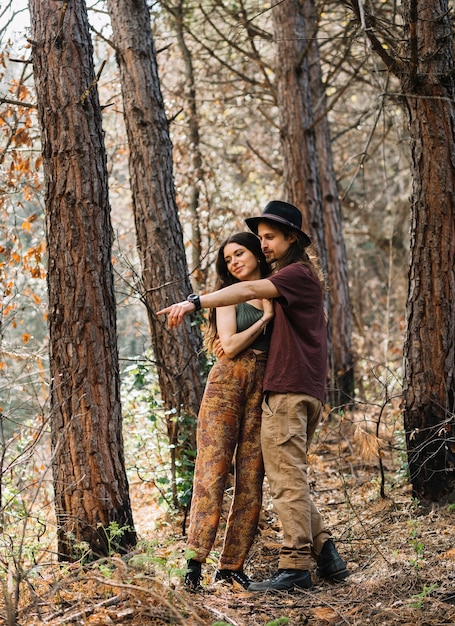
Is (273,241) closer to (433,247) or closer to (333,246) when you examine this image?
(433,247)

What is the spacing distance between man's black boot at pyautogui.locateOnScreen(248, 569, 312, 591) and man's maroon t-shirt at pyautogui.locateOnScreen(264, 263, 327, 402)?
108cm

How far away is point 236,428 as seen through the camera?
4633 millimetres

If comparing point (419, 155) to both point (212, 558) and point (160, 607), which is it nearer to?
point (212, 558)

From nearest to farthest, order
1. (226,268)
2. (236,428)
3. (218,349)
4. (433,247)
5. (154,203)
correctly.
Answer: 1. (236,428)
2. (218,349)
3. (226,268)
4. (433,247)
5. (154,203)

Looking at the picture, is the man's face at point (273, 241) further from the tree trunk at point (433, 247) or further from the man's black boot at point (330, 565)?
the man's black boot at point (330, 565)

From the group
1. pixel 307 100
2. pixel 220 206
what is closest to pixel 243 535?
pixel 307 100

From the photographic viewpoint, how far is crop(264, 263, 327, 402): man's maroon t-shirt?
439 centimetres

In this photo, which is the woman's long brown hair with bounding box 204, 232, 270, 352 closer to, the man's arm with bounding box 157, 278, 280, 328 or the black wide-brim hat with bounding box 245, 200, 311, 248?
the black wide-brim hat with bounding box 245, 200, 311, 248

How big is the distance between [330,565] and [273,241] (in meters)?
2.09

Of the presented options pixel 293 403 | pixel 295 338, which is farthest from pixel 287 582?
pixel 295 338

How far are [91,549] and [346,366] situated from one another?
24.6 feet

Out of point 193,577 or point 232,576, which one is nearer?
point 193,577

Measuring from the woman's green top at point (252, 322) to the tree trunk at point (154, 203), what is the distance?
5.88 feet

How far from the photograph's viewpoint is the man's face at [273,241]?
471cm
